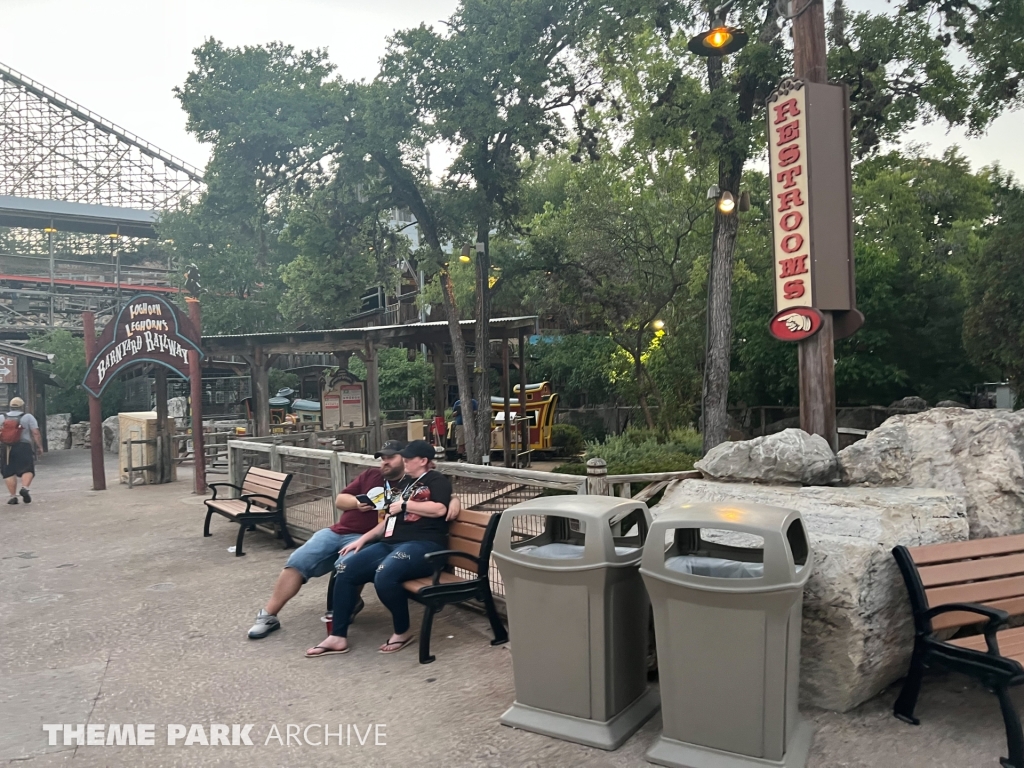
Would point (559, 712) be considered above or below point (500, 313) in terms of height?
below

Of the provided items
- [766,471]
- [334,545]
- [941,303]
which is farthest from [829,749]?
[941,303]

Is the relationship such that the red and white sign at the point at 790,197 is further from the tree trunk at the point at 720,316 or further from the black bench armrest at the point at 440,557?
the tree trunk at the point at 720,316

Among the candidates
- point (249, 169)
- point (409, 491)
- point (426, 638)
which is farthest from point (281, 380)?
point (426, 638)

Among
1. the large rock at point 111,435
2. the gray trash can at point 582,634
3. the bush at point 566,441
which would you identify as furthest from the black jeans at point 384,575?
the large rock at point 111,435

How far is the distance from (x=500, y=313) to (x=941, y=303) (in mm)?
14132

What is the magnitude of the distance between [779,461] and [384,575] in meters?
2.66

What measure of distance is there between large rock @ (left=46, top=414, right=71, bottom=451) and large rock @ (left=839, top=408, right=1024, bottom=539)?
2652 cm

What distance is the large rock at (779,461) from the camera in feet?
16.0

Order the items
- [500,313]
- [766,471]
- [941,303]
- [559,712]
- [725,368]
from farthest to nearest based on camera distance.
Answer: [500,313]
[941,303]
[725,368]
[766,471]
[559,712]

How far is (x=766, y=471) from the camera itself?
4.97 m

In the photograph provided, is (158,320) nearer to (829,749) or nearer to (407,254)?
(407,254)

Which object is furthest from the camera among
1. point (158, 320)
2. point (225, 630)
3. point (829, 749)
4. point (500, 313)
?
point (500, 313)

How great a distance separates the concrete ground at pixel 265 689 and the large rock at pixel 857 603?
0.15m

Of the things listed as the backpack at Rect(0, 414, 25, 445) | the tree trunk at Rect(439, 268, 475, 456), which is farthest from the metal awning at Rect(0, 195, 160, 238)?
the backpack at Rect(0, 414, 25, 445)
